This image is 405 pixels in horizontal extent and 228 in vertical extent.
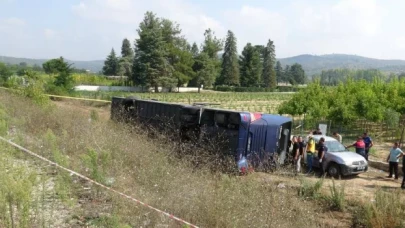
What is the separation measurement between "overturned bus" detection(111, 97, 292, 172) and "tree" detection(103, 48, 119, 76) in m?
87.7

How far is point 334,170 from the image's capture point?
13.0 meters

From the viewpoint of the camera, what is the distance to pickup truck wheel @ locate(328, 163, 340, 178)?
1288 centimetres

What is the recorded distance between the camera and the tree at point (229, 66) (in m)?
87.4

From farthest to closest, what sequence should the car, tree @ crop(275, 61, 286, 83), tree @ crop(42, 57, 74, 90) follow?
tree @ crop(275, 61, 286, 83) → tree @ crop(42, 57, 74, 90) → the car

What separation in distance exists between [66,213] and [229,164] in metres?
5.07

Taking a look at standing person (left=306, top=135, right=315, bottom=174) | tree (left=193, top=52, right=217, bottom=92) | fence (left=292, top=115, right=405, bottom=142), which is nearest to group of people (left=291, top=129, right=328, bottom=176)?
standing person (left=306, top=135, right=315, bottom=174)

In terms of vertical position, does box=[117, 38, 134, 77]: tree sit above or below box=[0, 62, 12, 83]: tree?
above

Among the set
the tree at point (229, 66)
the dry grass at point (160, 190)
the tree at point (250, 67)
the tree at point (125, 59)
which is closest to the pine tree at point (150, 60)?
the tree at point (125, 59)

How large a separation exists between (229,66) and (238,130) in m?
77.8

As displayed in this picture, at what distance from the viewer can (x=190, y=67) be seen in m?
72.4

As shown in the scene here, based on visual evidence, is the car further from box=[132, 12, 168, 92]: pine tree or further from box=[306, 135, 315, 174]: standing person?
box=[132, 12, 168, 92]: pine tree

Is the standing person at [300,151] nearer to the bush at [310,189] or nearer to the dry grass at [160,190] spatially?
the bush at [310,189]

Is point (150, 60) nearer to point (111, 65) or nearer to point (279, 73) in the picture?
point (111, 65)

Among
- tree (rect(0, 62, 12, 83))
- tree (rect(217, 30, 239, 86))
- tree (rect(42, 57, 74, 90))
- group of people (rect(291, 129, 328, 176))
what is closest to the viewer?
group of people (rect(291, 129, 328, 176))
